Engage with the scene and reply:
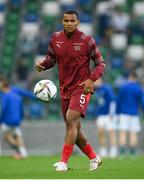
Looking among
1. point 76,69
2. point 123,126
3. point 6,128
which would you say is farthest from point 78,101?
point 6,128

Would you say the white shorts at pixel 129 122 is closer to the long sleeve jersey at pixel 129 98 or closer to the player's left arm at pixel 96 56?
the long sleeve jersey at pixel 129 98

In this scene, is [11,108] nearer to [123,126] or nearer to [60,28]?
[123,126]

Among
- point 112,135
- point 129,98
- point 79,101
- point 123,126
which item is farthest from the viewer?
point 112,135

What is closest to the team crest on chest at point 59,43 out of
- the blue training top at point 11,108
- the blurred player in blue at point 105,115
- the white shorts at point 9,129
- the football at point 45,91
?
the football at point 45,91

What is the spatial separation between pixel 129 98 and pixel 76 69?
27.8 feet

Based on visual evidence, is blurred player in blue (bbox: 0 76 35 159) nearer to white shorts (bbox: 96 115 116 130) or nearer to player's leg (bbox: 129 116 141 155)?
white shorts (bbox: 96 115 116 130)

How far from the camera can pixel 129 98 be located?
856 inches

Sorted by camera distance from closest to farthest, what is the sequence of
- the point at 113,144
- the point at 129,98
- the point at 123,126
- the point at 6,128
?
the point at 129,98 → the point at 123,126 → the point at 6,128 → the point at 113,144

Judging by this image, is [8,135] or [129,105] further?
[8,135]

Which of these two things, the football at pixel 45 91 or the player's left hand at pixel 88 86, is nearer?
the player's left hand at pixel 88 86

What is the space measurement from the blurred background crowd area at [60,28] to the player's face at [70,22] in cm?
1394

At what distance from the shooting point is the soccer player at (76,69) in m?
13.2

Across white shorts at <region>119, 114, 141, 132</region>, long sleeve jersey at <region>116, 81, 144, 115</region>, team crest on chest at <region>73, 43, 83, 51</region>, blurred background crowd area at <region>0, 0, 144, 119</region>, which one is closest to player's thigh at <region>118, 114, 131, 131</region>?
white shorts at <region>119, 114, 141, 132</region>

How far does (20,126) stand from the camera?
24.3m
